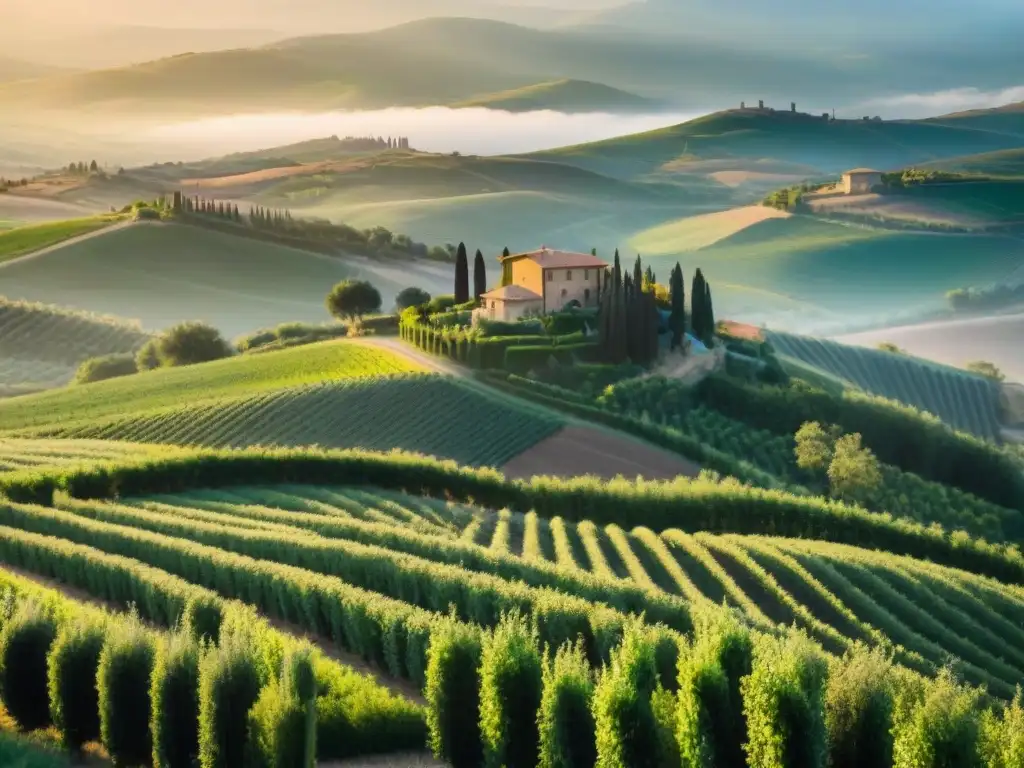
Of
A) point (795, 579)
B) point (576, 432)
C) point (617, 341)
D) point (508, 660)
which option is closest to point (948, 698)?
point (508, 660)

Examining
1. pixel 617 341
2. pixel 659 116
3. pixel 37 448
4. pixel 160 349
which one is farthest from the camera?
pixel 659 116

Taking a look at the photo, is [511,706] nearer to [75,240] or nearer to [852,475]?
[852,475]

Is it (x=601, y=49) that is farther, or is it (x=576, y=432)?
(x=601, y=49)

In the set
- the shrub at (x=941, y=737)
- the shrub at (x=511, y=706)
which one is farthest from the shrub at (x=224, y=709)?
the shrub at (x=941, y=737)

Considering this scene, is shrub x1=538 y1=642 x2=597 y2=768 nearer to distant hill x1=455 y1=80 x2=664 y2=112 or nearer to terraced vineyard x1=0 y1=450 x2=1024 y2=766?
terraced vineyard x1=0 y1=450 x2=1024 y2=766

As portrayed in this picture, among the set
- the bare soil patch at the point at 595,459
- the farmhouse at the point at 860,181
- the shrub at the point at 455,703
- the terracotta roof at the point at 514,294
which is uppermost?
the farmhouse at the point at 860,181

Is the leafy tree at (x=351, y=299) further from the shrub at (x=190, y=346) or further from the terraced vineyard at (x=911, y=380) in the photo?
the terraced vineyard at (x=911, y=380)

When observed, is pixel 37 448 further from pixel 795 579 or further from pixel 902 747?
pixel 902 747
